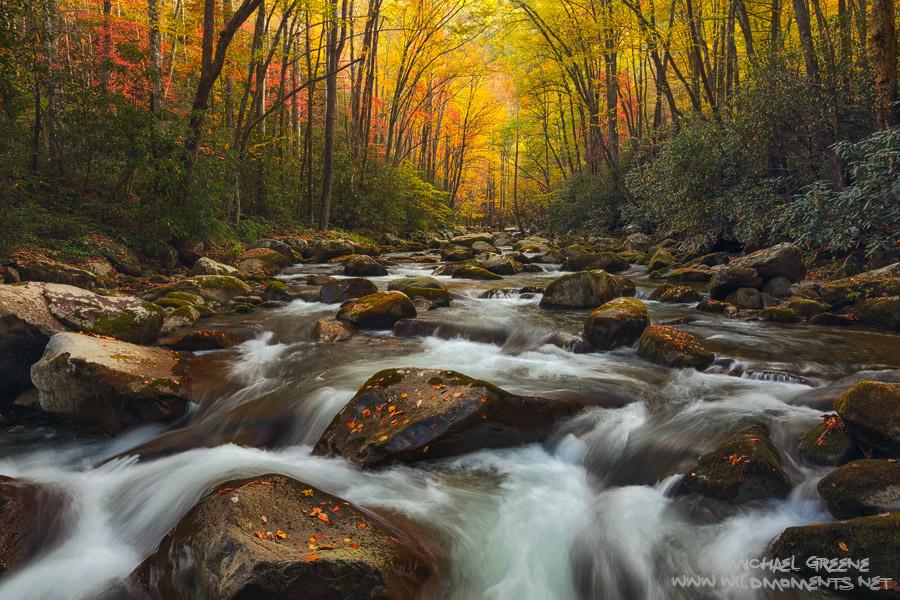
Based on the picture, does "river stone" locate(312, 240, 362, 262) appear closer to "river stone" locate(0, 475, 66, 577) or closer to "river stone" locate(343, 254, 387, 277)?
"river stone" locate(343, 254, 387, 277)

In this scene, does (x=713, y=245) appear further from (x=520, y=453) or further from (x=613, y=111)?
(x=520, y=453)

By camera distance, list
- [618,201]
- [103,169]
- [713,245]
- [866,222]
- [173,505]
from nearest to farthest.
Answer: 1. [173,505]
2. [866,222]
3. [103,169]
4. [713,245]
5. [618,201]

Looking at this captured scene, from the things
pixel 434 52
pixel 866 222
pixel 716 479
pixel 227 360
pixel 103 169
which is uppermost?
pixel 434 52

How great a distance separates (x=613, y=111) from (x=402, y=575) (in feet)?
67.3

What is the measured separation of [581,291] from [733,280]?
284 cm

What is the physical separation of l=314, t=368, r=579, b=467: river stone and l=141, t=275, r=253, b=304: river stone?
610 cm

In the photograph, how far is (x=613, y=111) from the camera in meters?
19.1

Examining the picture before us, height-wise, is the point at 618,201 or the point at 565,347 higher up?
the point at 618,201

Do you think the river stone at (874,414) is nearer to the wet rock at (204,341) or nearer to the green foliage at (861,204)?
the green foliage at (861,204)

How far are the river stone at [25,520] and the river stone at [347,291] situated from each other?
6.47 meters

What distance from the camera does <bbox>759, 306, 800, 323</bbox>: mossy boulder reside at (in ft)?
23.3

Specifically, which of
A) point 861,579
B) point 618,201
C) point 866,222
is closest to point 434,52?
point 618,201

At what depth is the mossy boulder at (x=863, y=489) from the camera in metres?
2.41

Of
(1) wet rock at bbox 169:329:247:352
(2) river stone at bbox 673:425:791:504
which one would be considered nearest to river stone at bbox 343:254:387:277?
(1) wet rock at bbox 169:329:247:352
